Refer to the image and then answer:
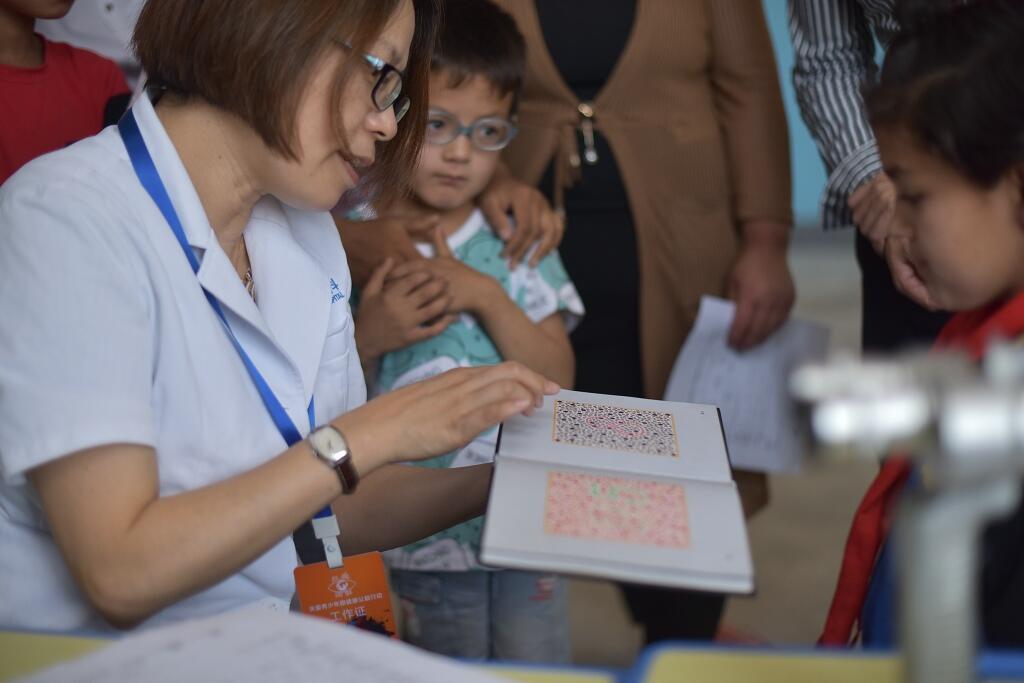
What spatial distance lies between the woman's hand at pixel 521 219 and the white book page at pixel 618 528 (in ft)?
2.67

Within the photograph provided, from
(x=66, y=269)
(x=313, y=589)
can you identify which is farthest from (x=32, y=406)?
(x=313, y=589)

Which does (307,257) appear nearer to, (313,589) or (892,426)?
(313,589)

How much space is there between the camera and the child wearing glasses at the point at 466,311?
1681mm

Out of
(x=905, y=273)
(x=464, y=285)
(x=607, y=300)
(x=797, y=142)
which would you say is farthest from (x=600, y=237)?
(x=797, y=142)

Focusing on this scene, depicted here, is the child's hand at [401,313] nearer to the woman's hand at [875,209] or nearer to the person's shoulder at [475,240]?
the person's shoulder at [475,240]

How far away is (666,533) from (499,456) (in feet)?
0.66

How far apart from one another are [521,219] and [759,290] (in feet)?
1.54

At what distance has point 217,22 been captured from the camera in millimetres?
1055

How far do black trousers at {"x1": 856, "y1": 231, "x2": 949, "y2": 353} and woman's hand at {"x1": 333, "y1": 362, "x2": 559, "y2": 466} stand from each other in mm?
723

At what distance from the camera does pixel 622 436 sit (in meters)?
1.10

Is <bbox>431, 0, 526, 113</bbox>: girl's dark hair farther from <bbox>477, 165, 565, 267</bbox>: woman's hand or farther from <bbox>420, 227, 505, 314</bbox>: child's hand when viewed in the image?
<bbox>420, 227, 505, 314</bbox>: child's hand

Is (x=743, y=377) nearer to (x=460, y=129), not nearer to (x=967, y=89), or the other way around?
(x=460, y=129)

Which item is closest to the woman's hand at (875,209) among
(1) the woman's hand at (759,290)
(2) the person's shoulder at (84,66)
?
(1) the woman's hand at (759,290)

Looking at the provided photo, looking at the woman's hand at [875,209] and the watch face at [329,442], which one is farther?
the woman's hand at [875,209]
